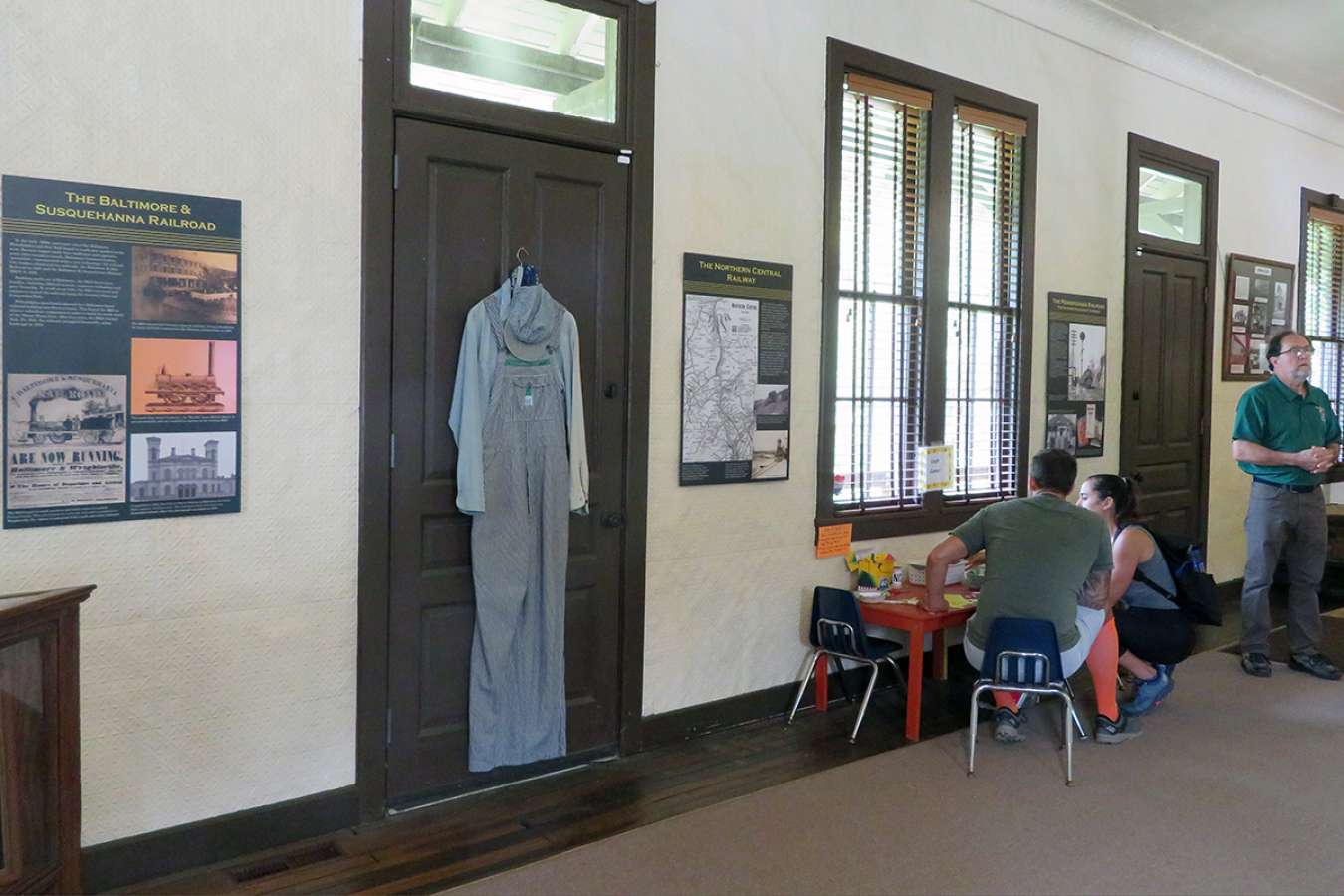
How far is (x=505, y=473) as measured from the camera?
3.57 m

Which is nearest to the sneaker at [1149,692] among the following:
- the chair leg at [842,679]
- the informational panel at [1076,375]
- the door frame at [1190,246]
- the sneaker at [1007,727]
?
the sneaker at [1007,727]

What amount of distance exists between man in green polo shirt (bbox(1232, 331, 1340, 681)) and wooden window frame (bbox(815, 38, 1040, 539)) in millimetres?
1078

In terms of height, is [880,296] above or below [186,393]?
above

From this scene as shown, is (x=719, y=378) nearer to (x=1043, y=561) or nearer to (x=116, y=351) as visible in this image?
(x=1043, y=561)

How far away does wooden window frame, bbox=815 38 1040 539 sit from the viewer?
466 centimetres

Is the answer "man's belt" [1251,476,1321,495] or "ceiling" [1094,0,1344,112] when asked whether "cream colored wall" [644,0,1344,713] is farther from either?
"man's belt" [1251,476,1321,495]

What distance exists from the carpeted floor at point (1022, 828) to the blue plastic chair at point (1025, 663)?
24 cm

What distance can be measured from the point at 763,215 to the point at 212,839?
297cm

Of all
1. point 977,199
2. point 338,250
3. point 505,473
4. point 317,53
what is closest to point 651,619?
point 505,473

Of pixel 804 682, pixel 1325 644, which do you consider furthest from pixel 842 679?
pixel 1325 644

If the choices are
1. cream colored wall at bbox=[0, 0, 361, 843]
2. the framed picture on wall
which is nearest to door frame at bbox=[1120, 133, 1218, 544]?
the framed picture on wall

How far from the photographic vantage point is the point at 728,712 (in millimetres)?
4402

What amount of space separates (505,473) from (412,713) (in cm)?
83

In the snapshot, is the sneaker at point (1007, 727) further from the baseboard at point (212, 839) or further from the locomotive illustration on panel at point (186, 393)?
the locomotive illustration on panel at point (186, 393)
